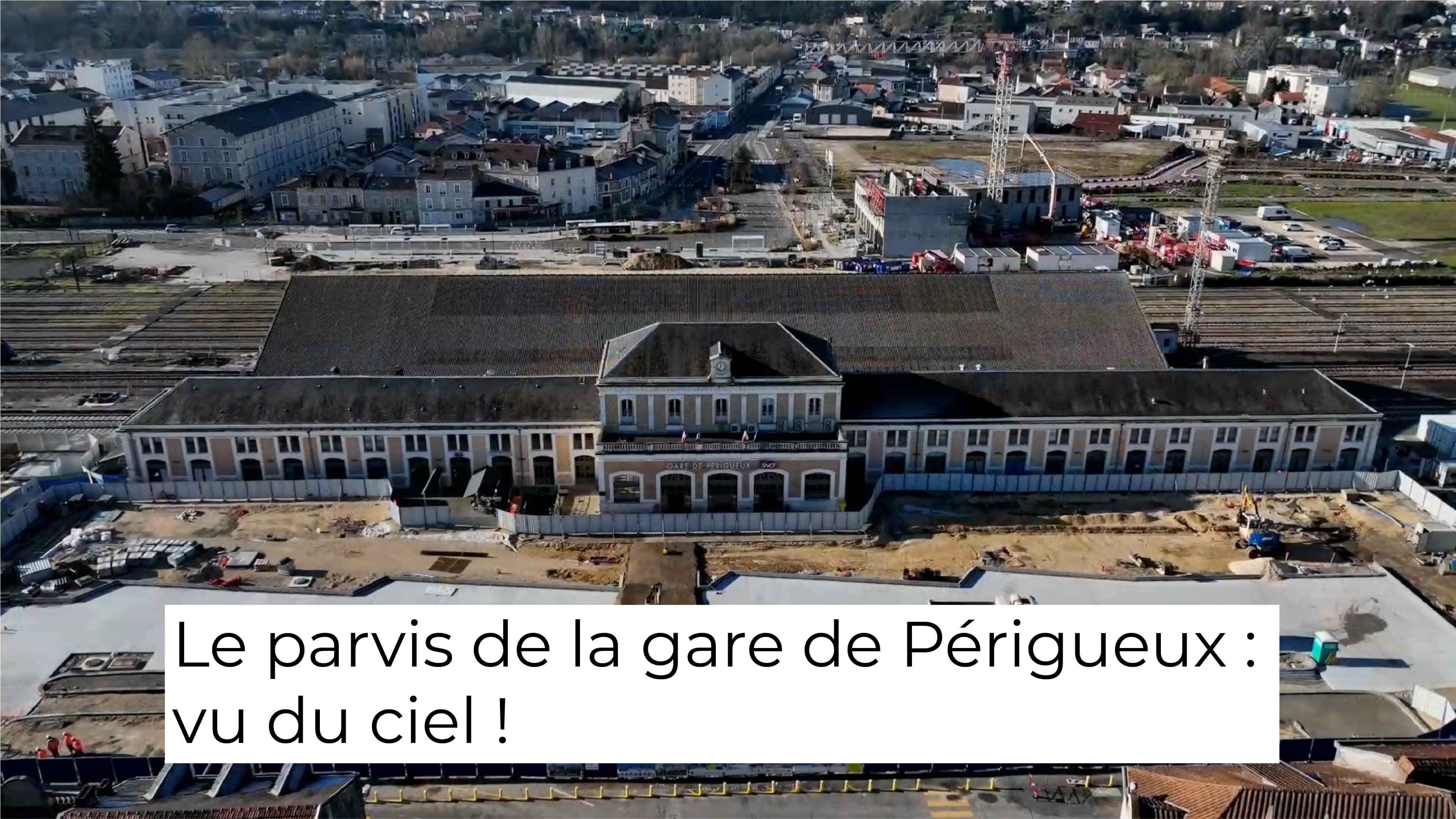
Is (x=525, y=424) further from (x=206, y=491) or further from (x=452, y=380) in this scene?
(x=206, y=491)

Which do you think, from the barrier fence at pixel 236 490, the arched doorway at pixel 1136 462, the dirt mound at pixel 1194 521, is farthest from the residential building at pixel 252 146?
the dirt mound at pixel 1194 521

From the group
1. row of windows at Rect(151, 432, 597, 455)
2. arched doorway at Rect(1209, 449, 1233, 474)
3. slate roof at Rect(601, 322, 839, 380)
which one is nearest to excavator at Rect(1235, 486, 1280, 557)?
arched doorway at Rect(1209, 449, 1233, 474)

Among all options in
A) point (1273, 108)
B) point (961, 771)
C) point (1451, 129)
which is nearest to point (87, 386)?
point (961, 771)

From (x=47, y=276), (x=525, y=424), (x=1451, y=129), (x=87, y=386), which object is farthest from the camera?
(x=1451, y=129)

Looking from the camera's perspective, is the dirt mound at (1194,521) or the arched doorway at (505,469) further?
the arched doorway at (505,469)

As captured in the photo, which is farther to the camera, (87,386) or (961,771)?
(87,386)

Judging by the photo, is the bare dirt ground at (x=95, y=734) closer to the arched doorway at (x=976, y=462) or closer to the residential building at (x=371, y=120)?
the arched doorway at (x=976, y=462)

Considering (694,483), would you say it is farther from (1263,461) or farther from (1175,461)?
(1263,461)
